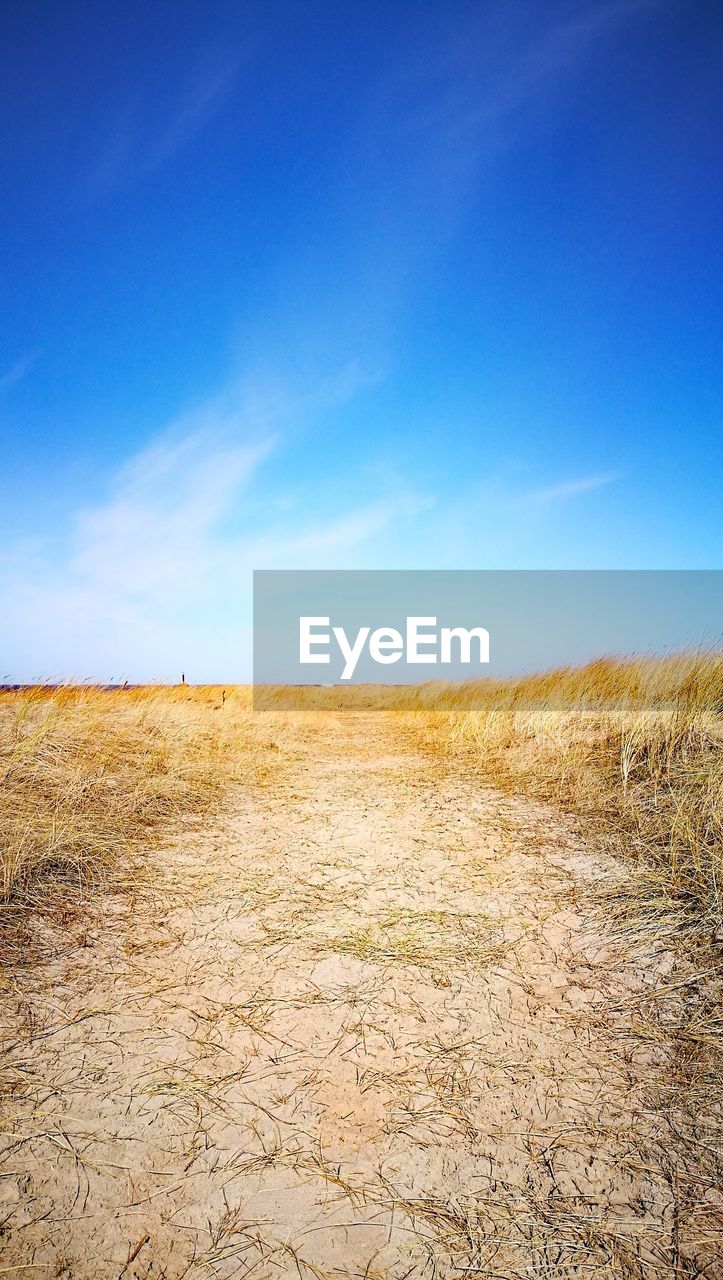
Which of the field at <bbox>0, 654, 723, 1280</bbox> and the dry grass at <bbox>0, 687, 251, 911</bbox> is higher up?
the dry grass at <bbox>0, 687, 251, 911</bbox>

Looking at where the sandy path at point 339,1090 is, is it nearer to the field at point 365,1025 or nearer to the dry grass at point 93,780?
the field at point 365,1025

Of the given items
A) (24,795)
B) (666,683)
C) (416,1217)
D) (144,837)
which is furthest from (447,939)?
(666,683)

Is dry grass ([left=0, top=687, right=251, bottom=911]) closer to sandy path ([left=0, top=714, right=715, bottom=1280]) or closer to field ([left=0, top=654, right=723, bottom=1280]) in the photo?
field ([left=0, top=654, right=723, bottom=1280])

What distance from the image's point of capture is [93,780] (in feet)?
17.2

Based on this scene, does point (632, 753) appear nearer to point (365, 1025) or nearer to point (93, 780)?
point (365, 1025)

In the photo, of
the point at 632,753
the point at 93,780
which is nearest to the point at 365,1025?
the point at 93,780

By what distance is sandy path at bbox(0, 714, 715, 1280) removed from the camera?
5.32 ft

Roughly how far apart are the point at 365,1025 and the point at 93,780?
379 centimetres

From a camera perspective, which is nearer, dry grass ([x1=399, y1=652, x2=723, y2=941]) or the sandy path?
the sandy path

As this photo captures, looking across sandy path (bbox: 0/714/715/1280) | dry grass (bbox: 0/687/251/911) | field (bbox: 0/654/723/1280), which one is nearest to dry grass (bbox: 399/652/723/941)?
field (bbox: 0/654/723/1280)

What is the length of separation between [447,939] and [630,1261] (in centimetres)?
169

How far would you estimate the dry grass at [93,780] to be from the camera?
Answer: 3830 mm

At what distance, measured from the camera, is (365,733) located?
11.4 metres

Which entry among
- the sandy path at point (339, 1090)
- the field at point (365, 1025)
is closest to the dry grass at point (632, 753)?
the field at point (365, 1025)
